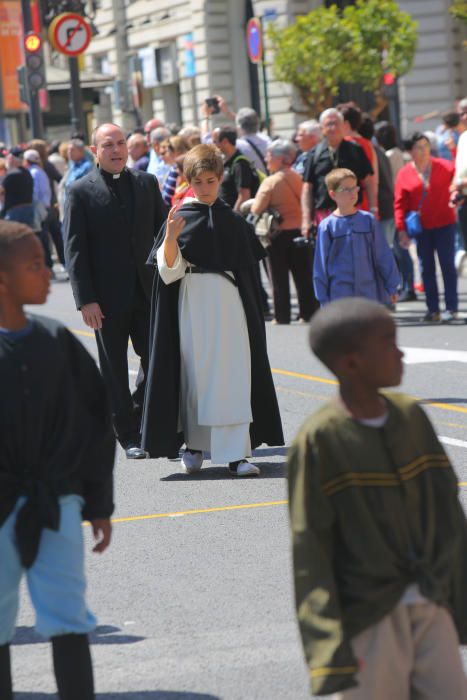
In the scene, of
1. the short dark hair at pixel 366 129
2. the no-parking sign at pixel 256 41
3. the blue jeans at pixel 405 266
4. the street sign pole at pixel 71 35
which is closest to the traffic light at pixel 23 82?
the street sign pole at pixel 71 35

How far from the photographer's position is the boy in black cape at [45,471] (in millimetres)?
4039

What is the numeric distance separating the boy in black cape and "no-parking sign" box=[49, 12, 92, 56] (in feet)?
67.8

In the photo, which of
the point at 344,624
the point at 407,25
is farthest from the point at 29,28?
the point at 344,624

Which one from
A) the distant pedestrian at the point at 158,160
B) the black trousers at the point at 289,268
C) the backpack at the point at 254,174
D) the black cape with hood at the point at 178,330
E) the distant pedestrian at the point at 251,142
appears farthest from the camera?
the distant pedestrian at the point at 251,142

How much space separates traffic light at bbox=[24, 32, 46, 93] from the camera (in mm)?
26359

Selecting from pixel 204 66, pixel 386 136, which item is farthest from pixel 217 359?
pixel 204 66

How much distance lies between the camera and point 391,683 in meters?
3.41

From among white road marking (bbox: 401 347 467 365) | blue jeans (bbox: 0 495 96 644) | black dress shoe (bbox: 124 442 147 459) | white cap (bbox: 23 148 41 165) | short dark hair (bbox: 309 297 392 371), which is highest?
short dark hair (bbox: 309 297 392 371)

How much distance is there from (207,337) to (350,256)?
5.96 ft

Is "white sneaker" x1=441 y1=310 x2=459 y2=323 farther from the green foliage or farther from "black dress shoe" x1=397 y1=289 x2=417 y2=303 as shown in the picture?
the green foliage

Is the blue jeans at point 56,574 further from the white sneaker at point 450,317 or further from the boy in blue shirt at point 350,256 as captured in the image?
the white sneaker at point 450,317

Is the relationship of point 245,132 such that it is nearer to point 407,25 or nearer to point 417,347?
point 417,347

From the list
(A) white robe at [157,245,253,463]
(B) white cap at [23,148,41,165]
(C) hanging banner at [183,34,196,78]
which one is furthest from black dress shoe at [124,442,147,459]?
(C) hanging banner at [183,34,196,78]

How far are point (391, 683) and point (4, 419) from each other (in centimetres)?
128
